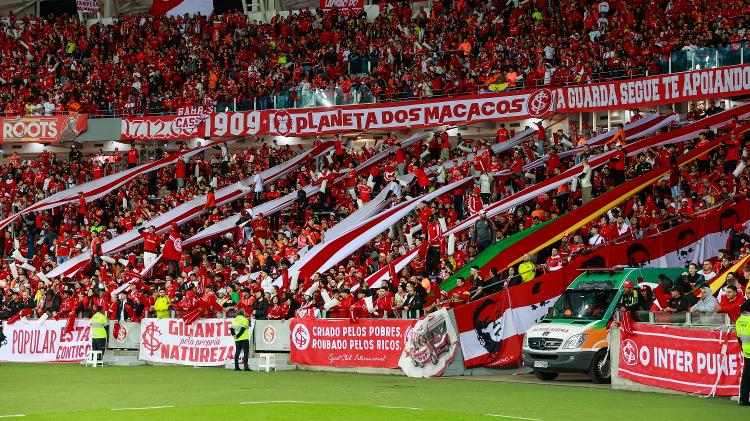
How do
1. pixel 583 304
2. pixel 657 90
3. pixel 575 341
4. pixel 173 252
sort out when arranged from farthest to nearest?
pixel 173 252 < pixel 657 90 < pixel 583 304 < pixel 575 341

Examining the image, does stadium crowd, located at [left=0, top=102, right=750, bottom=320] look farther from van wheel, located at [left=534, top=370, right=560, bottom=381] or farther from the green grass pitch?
the green grass pitch

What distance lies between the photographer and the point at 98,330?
93.1ft

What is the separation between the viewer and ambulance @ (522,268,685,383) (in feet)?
68.8

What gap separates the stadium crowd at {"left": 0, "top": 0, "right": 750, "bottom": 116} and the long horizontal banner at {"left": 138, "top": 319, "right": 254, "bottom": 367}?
16179 mm

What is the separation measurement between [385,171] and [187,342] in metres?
11.2

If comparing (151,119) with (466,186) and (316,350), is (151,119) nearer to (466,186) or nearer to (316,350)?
(466,186)

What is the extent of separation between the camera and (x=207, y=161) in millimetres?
44125

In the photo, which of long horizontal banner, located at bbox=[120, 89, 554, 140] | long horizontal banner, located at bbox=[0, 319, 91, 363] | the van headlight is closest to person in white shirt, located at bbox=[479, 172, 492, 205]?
long horizontal banner, located at bbox=[120, 89, 554, 140]

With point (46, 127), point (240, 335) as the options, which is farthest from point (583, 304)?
point (46, 127)

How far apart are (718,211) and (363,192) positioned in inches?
488

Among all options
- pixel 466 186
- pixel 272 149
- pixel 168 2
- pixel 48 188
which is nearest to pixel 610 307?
pixel 466 186

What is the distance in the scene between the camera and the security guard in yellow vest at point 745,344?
16.1m

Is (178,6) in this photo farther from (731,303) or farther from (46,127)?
(731,303)

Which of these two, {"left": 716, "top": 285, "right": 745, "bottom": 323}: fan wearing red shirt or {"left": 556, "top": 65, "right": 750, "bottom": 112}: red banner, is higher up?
{"left": 556, "top": 65, "right": 750, "bottom": 112}: red banner
